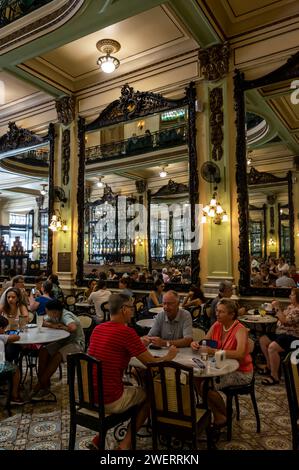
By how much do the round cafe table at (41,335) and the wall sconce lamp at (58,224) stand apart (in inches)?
170

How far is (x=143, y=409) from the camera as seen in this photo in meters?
2.83

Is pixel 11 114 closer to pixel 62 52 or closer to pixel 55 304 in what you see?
pixel 62 52

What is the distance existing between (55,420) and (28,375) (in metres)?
1.60

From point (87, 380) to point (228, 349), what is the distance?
130 cm

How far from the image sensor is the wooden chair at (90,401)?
2.48 metres

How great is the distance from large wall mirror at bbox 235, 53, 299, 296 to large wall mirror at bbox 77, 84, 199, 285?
3.03 feet

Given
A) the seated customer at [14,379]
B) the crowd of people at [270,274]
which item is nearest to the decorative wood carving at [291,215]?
the crowd of people at [270,274]

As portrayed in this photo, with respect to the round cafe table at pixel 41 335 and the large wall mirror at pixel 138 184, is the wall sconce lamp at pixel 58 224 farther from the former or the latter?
the round cafe table at pixel 41 335

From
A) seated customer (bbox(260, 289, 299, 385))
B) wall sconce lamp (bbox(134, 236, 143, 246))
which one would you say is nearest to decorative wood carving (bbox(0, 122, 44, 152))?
wall sconce lamp (bbox(134, 236, 143, 246))

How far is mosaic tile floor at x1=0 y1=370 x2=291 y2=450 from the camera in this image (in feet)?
9.73

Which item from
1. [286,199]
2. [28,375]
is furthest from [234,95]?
[28,375]

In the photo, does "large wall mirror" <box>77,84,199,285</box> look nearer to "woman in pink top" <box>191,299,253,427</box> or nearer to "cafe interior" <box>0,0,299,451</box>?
"cafe interior" <box>0,0,299,451</box>

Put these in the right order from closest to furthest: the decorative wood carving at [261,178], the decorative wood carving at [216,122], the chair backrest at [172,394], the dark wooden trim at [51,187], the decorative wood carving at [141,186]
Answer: the chair backrest at [172,394] < the decorative wood carving at [216,122] < the decorative wood carving at [261,178] < the dark wooden trim at [51,187] < the decorative wood carving at [141,186]

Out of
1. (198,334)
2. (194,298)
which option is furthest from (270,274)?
(198,334)
